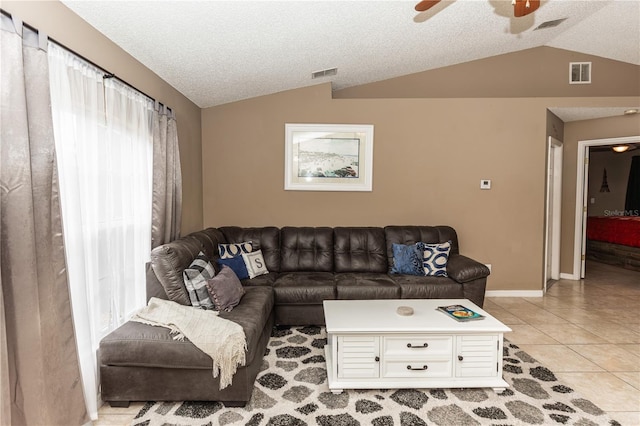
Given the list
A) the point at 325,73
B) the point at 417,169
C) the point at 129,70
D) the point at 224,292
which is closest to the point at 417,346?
the point at 224,292

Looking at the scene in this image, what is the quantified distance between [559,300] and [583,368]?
6.47ft

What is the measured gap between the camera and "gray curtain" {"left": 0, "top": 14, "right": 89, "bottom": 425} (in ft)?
4.95

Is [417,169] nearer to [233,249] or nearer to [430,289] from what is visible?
[430,289]

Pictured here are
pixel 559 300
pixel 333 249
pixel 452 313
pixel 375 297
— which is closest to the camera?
pixel 452 313

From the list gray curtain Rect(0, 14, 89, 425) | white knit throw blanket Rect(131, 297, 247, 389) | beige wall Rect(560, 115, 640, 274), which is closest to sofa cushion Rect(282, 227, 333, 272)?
white knit throw blanket Rect(131, 297, 247, 389)

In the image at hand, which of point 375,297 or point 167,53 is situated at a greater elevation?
point 167,53

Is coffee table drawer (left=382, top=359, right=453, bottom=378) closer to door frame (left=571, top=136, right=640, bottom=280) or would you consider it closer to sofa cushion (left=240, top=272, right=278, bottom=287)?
sofa cushion (left=240, top=272, right=278, bottom=287)

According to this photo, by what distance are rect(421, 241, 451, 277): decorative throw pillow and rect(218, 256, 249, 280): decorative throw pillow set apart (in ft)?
6.08

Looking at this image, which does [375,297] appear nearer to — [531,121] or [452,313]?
[452,313]

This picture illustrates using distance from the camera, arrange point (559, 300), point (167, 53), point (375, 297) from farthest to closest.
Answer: point (559, 300) → point (375, 297) → point (167, 53)

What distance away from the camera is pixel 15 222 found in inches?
60.6

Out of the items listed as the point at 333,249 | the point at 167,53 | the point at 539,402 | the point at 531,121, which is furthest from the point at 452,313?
the point at 531,121

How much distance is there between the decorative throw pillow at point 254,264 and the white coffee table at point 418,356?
147 cm

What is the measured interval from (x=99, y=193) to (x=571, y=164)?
240 inches
